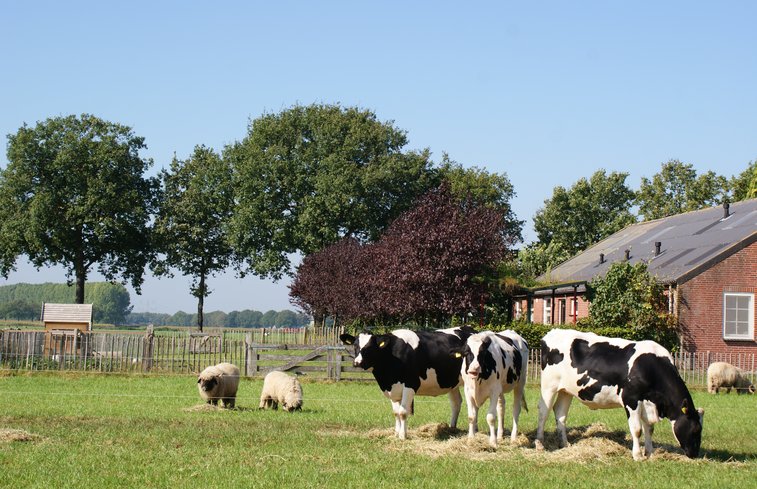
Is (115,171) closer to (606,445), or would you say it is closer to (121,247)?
(121,247)

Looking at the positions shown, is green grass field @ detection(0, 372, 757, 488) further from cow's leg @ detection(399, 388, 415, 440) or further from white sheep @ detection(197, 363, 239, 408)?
white sheep @ detection(197, 363, 239, 408)

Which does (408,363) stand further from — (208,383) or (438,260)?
(438,260)

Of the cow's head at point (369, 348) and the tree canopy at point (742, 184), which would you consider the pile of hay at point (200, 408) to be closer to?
the cow's head at point (369, 348)

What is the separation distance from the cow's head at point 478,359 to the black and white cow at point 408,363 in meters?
0.76

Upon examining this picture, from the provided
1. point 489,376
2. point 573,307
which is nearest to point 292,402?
point 489,376

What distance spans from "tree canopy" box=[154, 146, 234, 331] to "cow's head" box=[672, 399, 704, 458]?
189ft

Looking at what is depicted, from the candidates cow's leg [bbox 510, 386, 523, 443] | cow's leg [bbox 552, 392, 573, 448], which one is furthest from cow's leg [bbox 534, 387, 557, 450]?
cow's leg [bbox 510, 386, 523, 443]

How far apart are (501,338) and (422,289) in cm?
2347

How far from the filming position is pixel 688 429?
15.6 meters

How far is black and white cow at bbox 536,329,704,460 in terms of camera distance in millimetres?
15781

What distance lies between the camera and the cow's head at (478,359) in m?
16.7

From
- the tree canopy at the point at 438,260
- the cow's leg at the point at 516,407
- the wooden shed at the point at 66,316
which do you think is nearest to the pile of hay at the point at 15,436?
the cow's leg at the point at 516,407

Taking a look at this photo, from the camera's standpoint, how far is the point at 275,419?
826 inches

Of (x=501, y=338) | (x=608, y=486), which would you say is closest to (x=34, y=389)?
(x=501, y=338)
